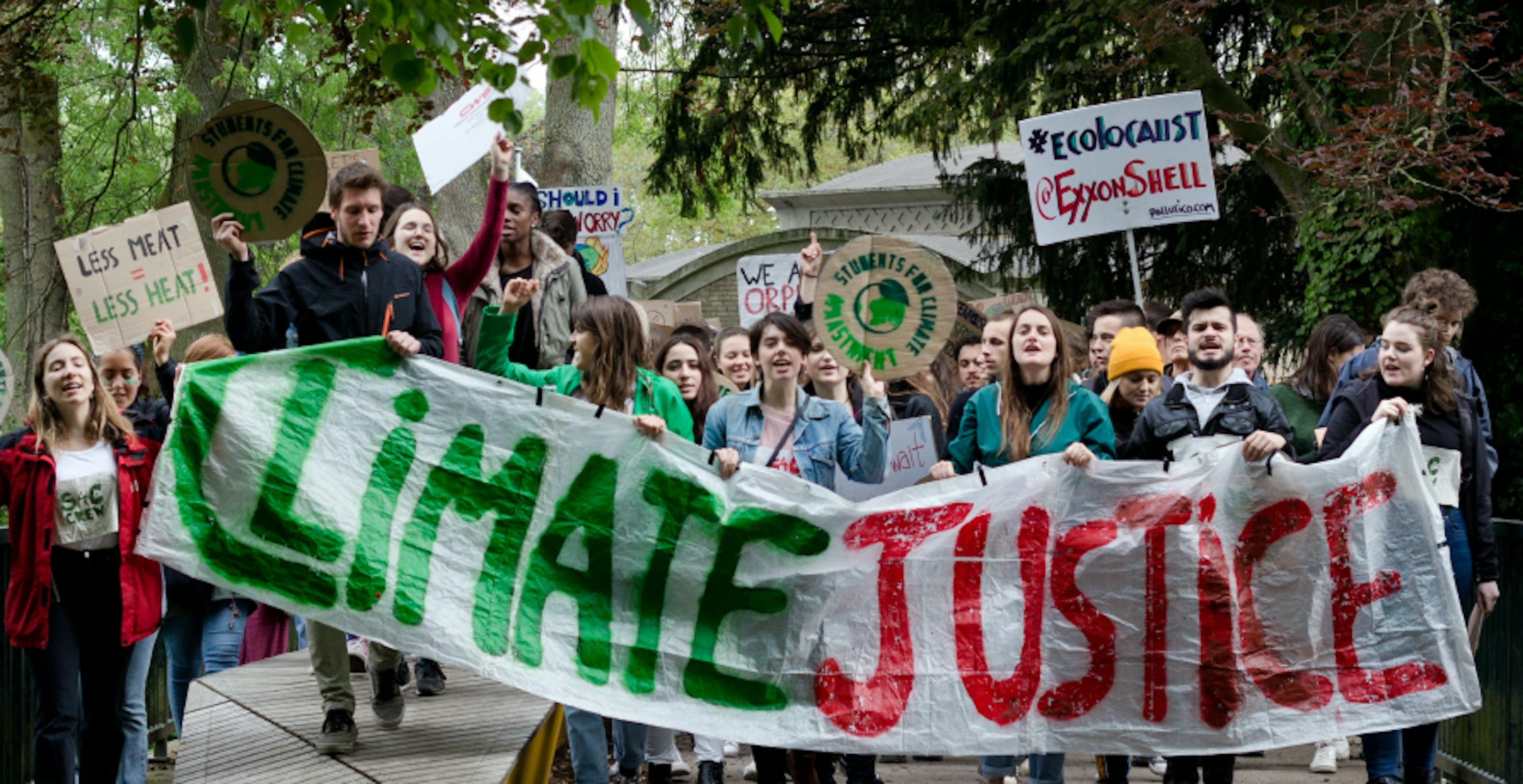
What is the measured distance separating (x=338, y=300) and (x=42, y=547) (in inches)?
61.4

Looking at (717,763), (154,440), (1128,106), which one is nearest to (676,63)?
(1128,106)

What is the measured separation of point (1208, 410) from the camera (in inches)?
221

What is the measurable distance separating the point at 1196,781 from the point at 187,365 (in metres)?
3.90

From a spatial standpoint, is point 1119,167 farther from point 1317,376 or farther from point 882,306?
point 882,306

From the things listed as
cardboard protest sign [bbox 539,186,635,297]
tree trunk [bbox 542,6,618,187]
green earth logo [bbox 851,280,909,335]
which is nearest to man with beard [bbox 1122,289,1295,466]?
green earth logo [bbox 851,280,909,335]

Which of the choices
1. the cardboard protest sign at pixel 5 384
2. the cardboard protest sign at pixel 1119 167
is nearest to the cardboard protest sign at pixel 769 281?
the cardboard protest sign at pixel 1119 167

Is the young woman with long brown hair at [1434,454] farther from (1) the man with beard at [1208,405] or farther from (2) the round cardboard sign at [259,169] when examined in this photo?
(2) the round cardboard sign at [259,169]

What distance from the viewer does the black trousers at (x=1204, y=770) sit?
5.61 meters

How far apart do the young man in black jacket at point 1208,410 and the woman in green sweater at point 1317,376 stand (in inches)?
56.0

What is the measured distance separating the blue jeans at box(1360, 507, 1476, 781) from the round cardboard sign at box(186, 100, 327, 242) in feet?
14.6

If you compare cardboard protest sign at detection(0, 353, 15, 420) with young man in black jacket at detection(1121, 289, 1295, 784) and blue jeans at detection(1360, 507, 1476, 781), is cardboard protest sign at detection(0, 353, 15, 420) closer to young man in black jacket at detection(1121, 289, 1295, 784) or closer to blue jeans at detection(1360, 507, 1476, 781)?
young man in black jacket at detection(1121, 289, 1295, 784)

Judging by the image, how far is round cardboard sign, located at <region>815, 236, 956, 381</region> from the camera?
5.83 metres

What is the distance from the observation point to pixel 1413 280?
21.2 feet

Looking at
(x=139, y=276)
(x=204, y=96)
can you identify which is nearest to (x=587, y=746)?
(x=139, y=276)
